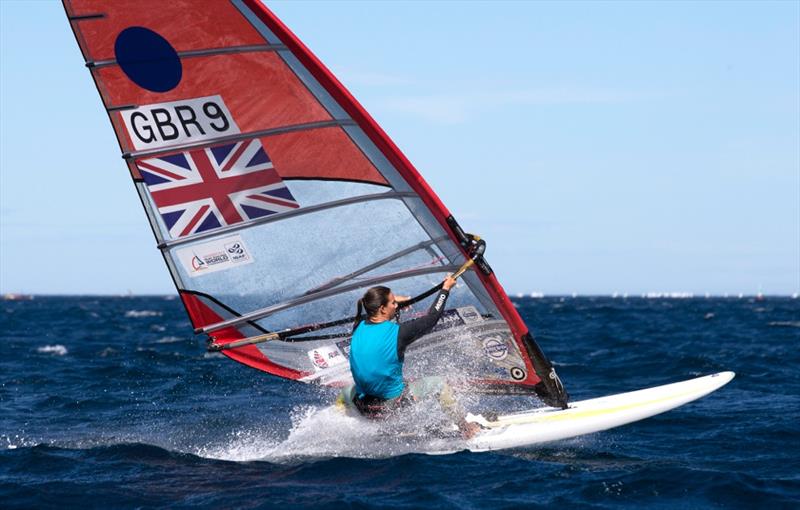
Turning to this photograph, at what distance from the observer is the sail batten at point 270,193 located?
692cm

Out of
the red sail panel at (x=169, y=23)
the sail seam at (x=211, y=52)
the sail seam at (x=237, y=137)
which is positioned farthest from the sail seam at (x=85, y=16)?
the sail seam at (x=237, y=137)

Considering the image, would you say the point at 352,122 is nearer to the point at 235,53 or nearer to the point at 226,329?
the point at 235,53

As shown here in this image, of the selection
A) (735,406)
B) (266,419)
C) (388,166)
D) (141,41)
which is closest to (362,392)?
(388,166)

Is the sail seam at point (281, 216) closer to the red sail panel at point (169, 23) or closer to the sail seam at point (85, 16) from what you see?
the red sail panel at point (169, 23)

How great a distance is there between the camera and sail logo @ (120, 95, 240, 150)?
7.12 m

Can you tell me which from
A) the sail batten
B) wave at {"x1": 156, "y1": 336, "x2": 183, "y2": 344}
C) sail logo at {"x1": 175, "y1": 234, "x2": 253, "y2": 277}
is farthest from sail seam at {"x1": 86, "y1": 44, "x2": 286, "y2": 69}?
wave at {"x1": 156, "y1": 336, "x2": 183, "y2": 344}

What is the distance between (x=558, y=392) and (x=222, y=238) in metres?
3.11

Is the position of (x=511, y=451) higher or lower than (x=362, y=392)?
lower

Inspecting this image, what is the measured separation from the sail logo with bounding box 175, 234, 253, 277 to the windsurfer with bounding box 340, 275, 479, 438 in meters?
1.18

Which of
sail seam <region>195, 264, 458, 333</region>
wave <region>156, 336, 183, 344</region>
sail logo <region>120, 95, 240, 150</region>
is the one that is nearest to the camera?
sail logo <region>120, 95, 240, 150</region>

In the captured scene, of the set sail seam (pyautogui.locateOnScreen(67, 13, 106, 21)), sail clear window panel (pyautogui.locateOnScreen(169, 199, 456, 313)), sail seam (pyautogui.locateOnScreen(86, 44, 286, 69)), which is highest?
sail seam (pyautogui.locateOnScreen(67, 13, 106, 21))

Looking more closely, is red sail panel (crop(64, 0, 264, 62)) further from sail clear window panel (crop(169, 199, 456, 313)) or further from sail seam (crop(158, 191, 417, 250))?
sail clear window panel (crop(169, 199, 456, 313))

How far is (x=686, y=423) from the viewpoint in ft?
30.1

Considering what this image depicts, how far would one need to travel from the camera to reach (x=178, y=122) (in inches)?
283
